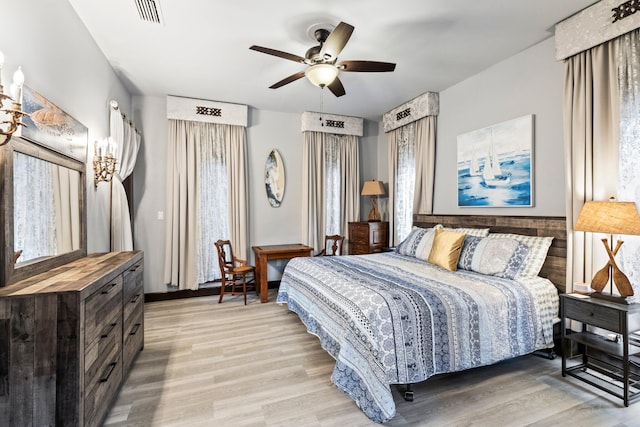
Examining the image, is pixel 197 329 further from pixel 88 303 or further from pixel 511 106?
pixel 511 106

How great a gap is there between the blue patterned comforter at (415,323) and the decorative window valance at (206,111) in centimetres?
304

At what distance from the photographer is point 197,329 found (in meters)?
3.28

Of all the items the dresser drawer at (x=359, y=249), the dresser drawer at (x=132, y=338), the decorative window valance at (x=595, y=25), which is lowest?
the dresser drawer at (x=132, y=338)

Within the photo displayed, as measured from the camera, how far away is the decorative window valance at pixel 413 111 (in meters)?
4.11

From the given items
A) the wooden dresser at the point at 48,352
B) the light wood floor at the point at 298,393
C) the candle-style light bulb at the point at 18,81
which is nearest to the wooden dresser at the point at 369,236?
the light wood floor at the point at 298,393

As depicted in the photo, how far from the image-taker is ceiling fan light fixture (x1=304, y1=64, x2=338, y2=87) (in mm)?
A: 2512

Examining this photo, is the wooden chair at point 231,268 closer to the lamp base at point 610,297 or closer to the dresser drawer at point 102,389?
the dresser drawer at point 102,389

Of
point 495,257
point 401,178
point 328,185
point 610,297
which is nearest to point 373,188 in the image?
point 401,178

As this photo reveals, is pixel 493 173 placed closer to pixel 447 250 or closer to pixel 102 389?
pixel 447 250

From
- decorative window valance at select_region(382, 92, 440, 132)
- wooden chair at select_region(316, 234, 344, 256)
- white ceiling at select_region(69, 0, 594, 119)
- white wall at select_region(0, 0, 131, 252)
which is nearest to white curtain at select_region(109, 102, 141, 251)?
white wall at select_region(0, 0, 131, 252)

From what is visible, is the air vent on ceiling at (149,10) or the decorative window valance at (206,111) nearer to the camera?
the air vent on ceiling at (149,10)

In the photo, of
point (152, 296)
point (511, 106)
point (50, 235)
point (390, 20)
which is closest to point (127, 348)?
point (50, 235)

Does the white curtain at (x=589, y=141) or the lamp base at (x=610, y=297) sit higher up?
the white curtain at (x=589, y=141)

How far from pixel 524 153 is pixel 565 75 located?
730 millimetres
